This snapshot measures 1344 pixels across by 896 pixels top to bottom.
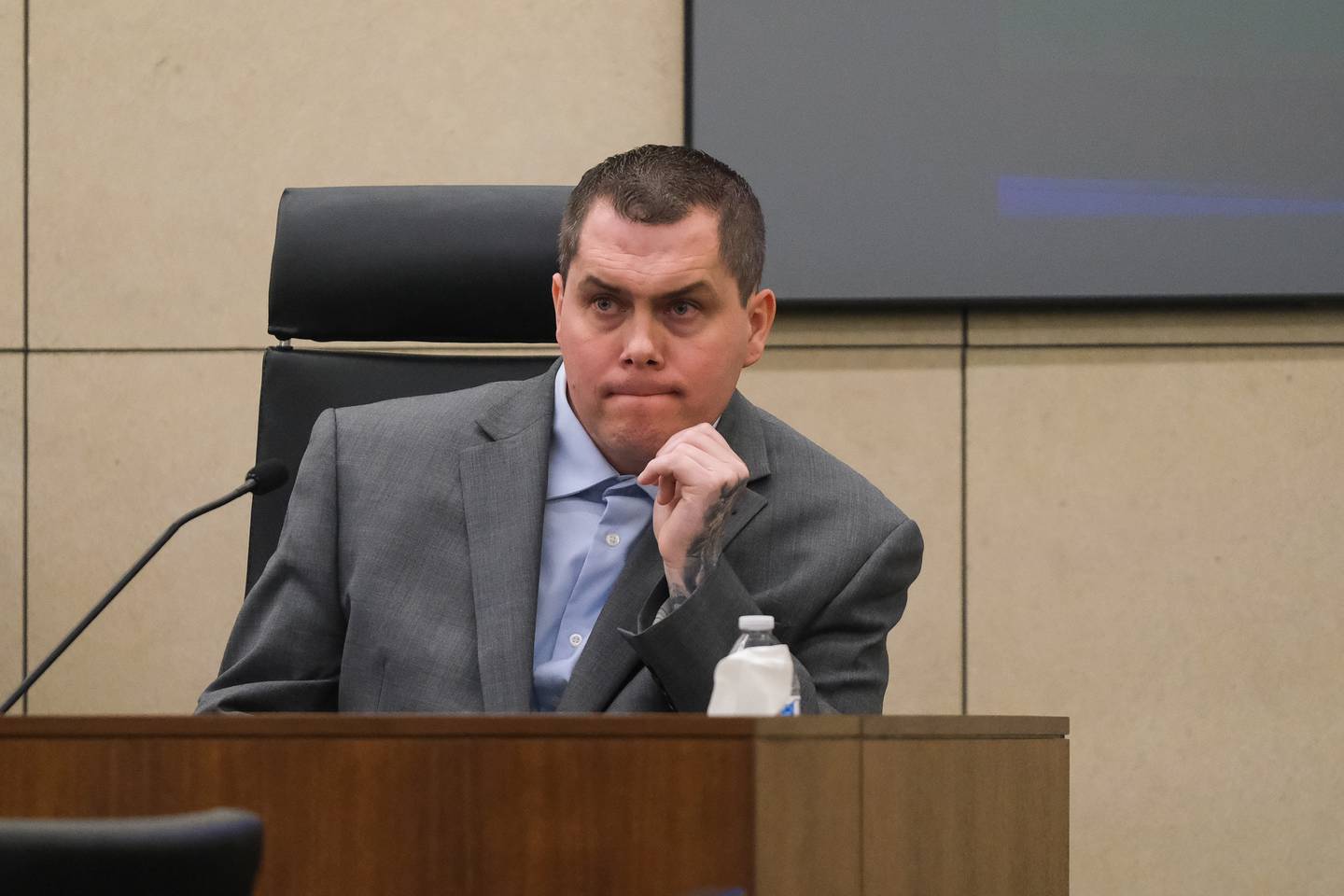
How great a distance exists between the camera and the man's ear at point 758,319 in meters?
1.96

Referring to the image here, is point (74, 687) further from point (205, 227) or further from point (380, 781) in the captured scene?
point (380, 781)

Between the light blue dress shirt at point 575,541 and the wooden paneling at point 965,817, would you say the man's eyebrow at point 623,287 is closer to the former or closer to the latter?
the light blue dress shirt at point 575,541

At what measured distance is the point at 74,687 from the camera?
2938 millimetres

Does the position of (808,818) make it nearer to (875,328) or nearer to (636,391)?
(636,391)

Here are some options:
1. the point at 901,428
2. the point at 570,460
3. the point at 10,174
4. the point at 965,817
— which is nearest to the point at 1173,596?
the point at 901,428

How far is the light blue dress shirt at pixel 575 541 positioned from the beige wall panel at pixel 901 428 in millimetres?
977

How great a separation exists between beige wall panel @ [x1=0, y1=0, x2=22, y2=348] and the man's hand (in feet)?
5.85

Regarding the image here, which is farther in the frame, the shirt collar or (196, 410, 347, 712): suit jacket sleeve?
the shirt collar

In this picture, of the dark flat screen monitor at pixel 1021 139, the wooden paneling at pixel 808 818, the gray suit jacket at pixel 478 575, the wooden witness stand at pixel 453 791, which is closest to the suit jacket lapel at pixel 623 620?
the gray suit jacket at pixel 478 575

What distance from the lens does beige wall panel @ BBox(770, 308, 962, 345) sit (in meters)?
2.86

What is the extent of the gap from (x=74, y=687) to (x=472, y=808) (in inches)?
86.1

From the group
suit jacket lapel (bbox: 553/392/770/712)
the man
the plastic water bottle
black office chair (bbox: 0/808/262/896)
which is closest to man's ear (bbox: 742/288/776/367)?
the man

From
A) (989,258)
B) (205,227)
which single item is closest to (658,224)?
(989,258)

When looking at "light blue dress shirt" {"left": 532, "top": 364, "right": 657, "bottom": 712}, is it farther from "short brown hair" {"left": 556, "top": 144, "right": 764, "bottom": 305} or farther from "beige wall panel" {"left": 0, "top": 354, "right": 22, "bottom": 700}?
"beige wall panel" {"left": 0, "top": 354, "right": 22, "bottom": 700}
